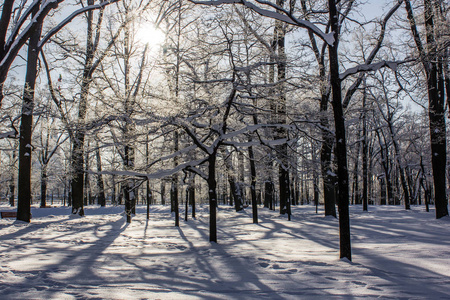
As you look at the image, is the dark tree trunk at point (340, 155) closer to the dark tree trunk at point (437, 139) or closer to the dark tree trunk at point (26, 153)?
the dark tree trunk at point (437, 139)

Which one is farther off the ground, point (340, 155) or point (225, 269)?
point (340, 155)

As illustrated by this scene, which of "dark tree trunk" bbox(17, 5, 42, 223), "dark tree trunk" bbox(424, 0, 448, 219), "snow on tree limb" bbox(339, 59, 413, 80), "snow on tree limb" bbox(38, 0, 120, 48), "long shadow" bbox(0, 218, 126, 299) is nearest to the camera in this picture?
"long shadow" bbox(0, 218, 126, 299)

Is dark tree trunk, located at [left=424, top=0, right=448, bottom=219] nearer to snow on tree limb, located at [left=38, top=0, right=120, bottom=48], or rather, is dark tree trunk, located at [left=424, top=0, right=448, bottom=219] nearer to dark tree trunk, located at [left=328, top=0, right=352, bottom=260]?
dark tree trunk, located at [left=328, top=0, right=352, bottom=260]

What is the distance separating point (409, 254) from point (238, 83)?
234 inches

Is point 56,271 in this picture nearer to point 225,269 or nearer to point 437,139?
point 225,269

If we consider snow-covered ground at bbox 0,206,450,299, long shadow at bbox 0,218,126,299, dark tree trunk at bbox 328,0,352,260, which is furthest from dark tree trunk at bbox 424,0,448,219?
long shadow at bbox 0,218,126,299

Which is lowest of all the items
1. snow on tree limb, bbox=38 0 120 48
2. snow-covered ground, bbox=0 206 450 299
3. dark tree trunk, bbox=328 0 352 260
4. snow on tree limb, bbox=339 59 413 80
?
snow-covered ground, bbox=0 206 450 299

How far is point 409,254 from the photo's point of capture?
6.75 m

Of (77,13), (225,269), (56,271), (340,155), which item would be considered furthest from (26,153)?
(340,155)

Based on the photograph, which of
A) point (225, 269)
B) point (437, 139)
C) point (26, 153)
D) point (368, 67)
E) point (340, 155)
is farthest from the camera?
point (437, 139)

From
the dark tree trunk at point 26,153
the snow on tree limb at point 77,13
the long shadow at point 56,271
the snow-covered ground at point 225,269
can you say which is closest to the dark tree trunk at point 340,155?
the snow-covered ground at point 225,269

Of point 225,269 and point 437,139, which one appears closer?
point 225,269

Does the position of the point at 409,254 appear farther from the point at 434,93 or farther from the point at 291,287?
the point at 434,93

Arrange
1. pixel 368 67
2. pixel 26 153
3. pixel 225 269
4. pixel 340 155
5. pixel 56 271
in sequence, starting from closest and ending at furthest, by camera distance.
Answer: pixel 56 271 < pixel 225 269 < pixel 340 155 < pixel 368 67 < pixel 26 153
